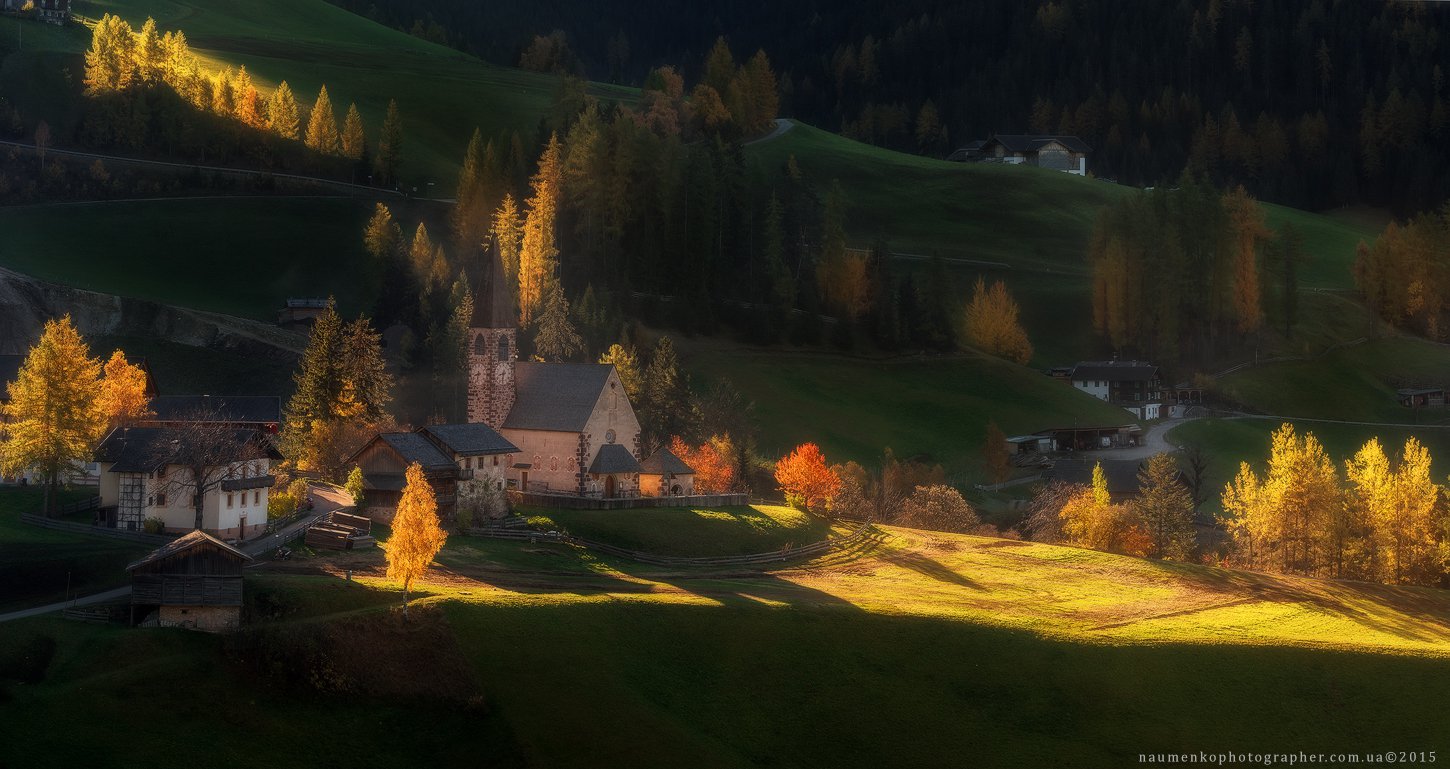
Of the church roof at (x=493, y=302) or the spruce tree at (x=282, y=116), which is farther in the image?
the spruce tree at (x=282, y=116)

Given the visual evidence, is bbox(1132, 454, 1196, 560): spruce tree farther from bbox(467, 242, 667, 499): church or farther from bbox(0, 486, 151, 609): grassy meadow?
bbox(0, 486, 151, 609): grassy meadow

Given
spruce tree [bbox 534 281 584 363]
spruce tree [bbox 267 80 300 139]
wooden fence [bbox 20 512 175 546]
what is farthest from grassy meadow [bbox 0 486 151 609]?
spruce tree [bbox 267 80 300 139]

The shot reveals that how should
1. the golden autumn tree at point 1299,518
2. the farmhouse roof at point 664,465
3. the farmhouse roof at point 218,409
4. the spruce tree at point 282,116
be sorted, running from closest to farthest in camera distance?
the farmhouse roof at point 218,409 < the golden autumn tree at point 1299,518 < the farmhouse roof at point 664,465 < the spruce tree at point 282,116

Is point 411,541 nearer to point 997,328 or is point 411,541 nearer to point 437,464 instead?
point 437,464

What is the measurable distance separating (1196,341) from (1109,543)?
70.3 meters

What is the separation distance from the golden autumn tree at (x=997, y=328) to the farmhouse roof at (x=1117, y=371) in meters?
5.32

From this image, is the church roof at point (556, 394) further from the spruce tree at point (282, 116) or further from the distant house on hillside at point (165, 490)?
the spruce tree at point (282, 116)

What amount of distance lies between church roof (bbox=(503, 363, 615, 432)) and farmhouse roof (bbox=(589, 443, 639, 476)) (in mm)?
2054

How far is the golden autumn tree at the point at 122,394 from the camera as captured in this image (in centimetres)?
7694

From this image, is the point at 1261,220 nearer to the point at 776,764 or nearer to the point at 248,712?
the point at 776,764

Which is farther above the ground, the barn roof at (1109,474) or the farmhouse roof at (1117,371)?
the farmhouse roof at (1117,371)

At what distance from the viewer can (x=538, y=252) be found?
11550 centimetres

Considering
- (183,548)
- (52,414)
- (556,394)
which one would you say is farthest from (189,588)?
(556,394)

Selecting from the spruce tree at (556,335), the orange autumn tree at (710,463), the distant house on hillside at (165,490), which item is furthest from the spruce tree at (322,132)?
the distant house on hillside at (165,490)
